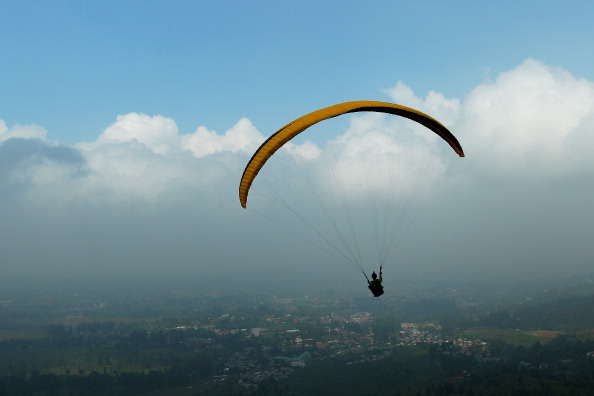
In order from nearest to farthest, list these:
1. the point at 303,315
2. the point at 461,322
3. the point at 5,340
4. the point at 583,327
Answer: the point at 583,327 < the point at 5,340 < the point at 461,322 < the point at 303,315

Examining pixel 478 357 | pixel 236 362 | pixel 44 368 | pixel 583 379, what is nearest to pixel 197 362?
pixel 236 362

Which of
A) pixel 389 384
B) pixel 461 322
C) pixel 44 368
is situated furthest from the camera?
pixel 461 322

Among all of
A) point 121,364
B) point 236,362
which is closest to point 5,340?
point 121,364

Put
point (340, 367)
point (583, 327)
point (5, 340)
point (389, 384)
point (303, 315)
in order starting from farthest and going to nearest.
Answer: point (303, 315), point (5, 340), point (583, 327), point (340, 367), point (389, 384)

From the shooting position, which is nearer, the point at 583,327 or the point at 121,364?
the point at 121,364

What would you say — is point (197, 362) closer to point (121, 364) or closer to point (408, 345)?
point (121, 364)

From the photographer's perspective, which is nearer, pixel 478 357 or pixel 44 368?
pixel 478 357

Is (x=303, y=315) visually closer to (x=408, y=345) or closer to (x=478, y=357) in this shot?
(x=408, y=345)

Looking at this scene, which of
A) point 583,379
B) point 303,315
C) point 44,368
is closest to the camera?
point 583,379
